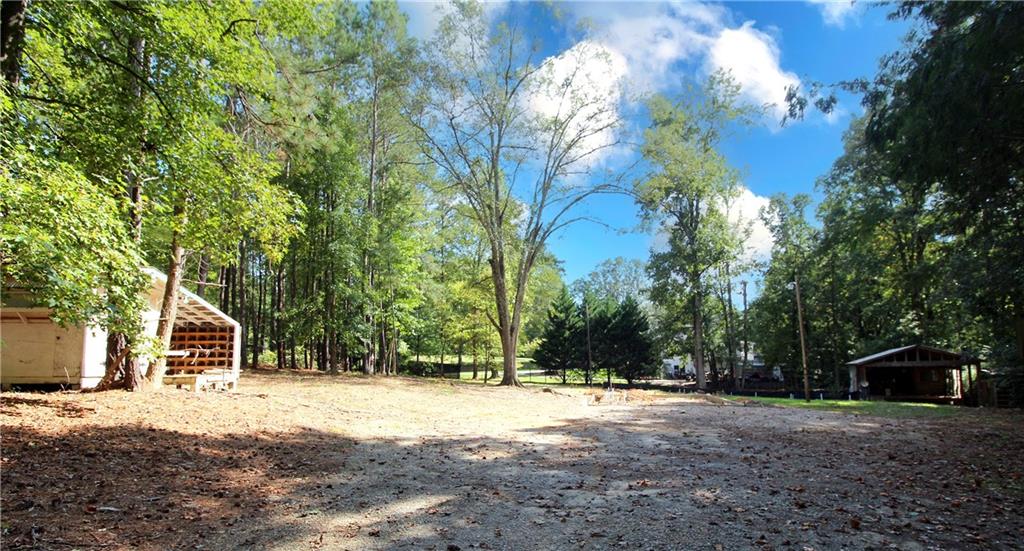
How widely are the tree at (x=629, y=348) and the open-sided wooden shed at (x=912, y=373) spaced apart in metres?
15.8

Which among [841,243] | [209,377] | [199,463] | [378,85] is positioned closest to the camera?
[199,463]

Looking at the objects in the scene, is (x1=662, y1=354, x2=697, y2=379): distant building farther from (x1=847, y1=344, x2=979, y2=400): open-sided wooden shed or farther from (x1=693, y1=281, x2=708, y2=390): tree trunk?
(x1=847, y1=344, x2=979, y2=400): open-sided wooden shed

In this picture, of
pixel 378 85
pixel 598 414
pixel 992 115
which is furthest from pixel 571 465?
pixel 378 85

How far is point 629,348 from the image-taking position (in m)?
42.0

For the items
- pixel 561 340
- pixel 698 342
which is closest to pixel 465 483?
pixel 698 342

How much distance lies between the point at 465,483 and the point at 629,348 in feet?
125

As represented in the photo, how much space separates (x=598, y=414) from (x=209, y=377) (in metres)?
9.39

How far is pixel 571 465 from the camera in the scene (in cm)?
647

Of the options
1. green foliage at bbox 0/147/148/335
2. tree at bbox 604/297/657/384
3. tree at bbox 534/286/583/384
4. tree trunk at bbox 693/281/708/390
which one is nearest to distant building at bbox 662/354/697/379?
tree at bbox 604/297/657/384

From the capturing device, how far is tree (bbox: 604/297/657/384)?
4188 cm

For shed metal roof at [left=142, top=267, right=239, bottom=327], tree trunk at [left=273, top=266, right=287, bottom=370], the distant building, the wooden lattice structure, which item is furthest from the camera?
the distant building

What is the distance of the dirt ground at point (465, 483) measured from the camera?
386 cm

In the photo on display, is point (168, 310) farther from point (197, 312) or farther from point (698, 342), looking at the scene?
point (698, 342)

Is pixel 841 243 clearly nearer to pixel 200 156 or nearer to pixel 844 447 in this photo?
pixel 844 447
